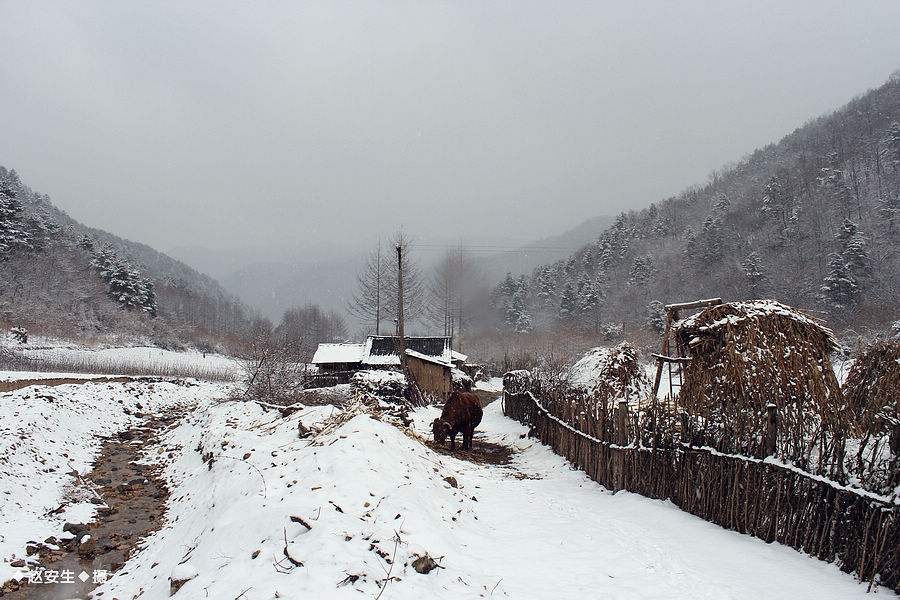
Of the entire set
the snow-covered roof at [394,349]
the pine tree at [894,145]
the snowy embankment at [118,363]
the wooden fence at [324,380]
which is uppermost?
the pine tree at [894,145]

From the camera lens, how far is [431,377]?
2502 cm

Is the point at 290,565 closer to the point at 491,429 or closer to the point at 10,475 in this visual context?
the point at 10,475

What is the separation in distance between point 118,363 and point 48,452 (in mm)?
30060

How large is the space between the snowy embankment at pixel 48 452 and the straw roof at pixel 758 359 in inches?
362

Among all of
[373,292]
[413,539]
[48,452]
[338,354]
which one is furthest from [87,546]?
[373,292]

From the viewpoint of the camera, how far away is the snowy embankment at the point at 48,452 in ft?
22.8

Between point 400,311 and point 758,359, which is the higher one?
point 400,311

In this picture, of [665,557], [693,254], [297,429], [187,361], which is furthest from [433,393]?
[693,254]

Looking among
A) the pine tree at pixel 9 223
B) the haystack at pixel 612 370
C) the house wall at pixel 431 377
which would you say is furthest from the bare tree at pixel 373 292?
the pine tree at pixel 9 223

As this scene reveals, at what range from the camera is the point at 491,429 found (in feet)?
52.9

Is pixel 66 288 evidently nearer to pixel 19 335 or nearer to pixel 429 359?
pixel 19 335

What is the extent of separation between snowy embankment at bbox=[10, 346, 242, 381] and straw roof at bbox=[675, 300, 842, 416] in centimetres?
2870

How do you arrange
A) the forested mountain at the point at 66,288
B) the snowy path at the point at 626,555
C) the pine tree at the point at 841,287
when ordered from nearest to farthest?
1. the snowy path at the point at 626,555
2. the pine tree at the point at 841,287
3. the forested mountain at the point at 66,288

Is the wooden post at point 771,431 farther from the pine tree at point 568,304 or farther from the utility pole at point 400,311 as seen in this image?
the pine tree at point 568,304
